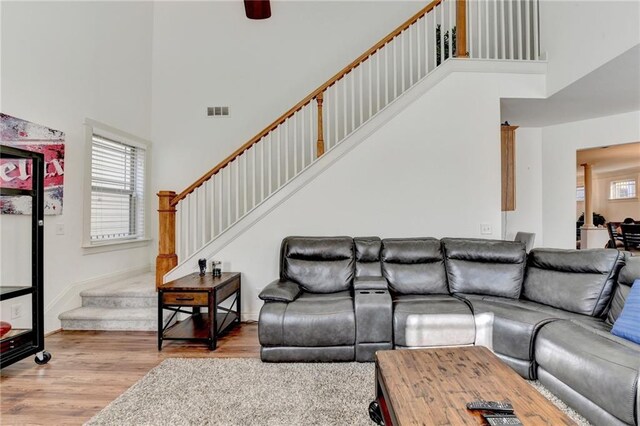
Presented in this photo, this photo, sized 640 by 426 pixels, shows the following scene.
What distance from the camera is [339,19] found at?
5.29m

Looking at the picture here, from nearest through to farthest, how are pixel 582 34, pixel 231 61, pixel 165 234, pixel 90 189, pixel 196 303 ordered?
pixel 196 303 → pixel 582 34 → pixel 165 234 → pixel 90 189 → pixel 231 61

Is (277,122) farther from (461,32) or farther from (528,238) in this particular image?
(528,238)

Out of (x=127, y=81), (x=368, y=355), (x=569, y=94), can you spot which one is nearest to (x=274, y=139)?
(x=127, y=81)

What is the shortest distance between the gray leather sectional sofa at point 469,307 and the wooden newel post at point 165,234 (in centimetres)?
141

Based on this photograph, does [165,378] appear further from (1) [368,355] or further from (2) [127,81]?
(2) [127,81]

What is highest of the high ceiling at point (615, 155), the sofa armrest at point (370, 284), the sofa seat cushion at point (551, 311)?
the high ceiling at point (615, 155)

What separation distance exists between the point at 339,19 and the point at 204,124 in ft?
9.44

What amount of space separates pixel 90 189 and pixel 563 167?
6.70 metres

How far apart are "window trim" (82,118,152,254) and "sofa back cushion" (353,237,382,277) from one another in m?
3.35

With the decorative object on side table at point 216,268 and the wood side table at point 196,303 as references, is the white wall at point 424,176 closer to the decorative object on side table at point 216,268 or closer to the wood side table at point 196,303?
the decorative object on side table at point 216,268

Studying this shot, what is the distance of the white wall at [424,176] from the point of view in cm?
393

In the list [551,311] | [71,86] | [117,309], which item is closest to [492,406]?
[551,311]

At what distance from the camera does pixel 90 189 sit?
4.01 m

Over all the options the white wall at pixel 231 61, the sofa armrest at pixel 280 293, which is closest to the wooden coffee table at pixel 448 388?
the sofa armrest at pixel 280 293
